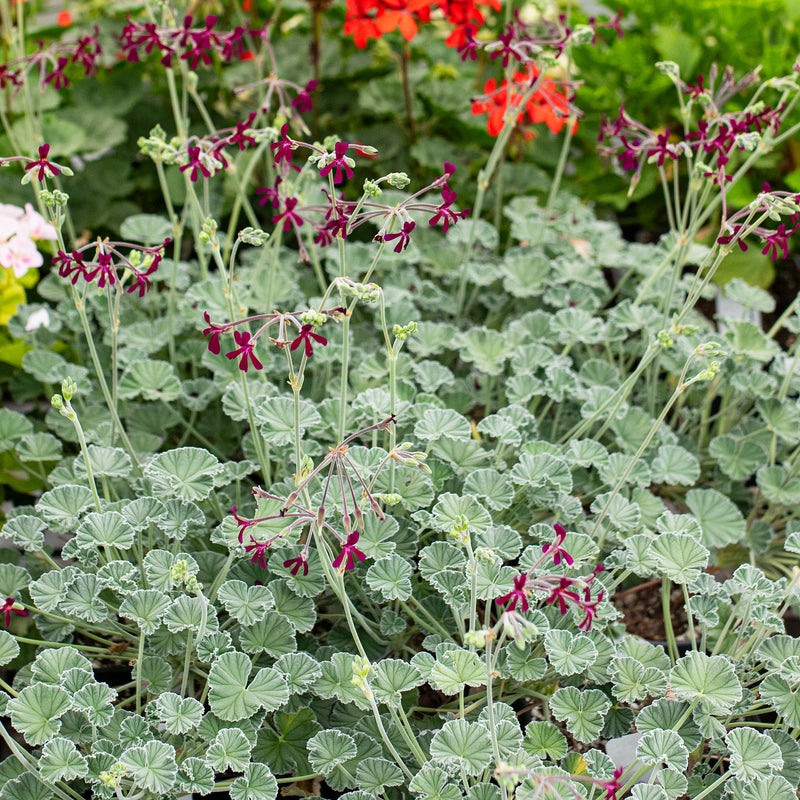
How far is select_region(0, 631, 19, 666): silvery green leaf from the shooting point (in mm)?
1238

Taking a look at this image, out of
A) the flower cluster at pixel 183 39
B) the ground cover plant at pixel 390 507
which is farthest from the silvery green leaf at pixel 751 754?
the flower cluster at pixel 183 39

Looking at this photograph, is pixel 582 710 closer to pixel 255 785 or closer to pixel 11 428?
pixel 255 785

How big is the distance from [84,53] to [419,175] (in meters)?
0.92

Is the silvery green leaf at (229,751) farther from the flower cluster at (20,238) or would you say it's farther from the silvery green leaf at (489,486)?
the flower cluster at (20,238)

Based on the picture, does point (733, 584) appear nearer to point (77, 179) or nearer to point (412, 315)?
point (412, 315)

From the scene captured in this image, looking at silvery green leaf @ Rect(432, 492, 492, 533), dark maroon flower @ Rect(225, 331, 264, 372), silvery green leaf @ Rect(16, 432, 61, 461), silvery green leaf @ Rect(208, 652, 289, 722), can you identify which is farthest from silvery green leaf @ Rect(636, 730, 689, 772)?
silvery green leaf @ Rect(16, 432, 61, 461)

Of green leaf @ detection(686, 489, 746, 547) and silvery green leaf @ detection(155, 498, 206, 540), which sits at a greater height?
silvery green leaf @ detection(155, 498, 206, 540)

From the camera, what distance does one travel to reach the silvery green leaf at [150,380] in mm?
1634

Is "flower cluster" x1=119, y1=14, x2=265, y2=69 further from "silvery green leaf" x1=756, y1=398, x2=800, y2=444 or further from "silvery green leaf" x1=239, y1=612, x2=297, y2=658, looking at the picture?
"silvery green leaf" x1=756, y1=398, x2=800, y2=444

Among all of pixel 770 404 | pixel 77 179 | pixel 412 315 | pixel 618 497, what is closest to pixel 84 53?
pixel 77 179

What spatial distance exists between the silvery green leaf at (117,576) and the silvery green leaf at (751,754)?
33.5 inches

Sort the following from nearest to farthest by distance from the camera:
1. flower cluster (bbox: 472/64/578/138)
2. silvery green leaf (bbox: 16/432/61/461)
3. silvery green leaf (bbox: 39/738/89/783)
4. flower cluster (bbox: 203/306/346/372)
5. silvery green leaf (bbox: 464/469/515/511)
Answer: flower cluster (bbox: 203/306/346/372) → silvery green leaf (bbox: 39/738/89/783) → silvery green leaf (bbox: 464/469/515/511) → silvery green leaf (bbox: 16/432/61/461) → flower cluster (bbox: 472/64/578/138)

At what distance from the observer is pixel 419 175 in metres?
2.43

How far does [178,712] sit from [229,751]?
84mm
